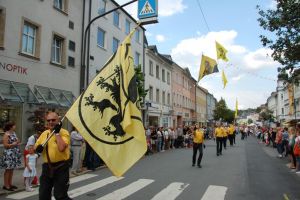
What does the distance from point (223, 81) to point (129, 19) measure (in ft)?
35.6

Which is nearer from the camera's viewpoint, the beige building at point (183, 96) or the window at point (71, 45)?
the window at point (71, 45)

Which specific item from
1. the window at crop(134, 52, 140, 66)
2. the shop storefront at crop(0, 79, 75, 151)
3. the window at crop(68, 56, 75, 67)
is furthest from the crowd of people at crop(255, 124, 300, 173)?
the window at crop(134, 52, 140, 66)

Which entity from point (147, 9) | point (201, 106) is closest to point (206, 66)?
point (147, 9)

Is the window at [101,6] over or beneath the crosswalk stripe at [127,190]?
over

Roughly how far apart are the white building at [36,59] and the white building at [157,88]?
49.8ft

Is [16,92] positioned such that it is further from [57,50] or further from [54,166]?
[54,166]

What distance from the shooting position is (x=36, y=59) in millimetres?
17641

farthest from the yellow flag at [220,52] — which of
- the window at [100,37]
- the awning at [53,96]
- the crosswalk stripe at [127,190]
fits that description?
the crosswalk stripe at [127,190]

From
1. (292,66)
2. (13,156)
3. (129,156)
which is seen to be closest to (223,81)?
(292,66)

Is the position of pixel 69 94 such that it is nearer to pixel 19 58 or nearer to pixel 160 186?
pixel 19 58

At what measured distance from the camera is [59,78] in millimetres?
19750

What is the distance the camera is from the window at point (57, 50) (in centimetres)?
1958

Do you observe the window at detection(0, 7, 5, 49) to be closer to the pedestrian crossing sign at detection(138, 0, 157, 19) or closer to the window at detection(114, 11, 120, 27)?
the pedestrian crossing sign at detection(138, 0, 157, 19)

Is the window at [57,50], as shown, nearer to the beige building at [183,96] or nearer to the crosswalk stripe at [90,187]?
the crosswalk stripe at [90,187]
